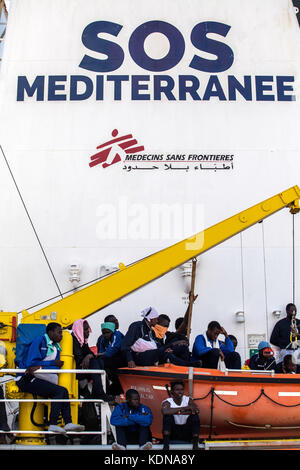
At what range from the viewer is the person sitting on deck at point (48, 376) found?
7.84 m

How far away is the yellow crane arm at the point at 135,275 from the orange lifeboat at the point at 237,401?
4.22ft

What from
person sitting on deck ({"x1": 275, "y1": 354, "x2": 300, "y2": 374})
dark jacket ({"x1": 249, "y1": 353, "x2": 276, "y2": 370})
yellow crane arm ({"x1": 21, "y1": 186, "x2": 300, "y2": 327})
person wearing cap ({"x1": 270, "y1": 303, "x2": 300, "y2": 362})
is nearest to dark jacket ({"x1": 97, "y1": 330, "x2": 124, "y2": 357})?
yellow crane arm ({"x1": 21, "y1": 186, "x2": 300, "y2": 327})

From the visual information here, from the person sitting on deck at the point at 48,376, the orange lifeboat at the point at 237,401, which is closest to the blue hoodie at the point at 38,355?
the person sitting on deck at the point at 48,376

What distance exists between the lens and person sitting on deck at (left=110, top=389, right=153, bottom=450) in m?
7.60

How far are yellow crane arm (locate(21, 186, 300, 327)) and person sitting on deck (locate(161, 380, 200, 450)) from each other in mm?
1769

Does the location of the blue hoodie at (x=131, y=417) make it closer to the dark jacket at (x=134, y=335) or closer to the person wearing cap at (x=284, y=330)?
the dark jacket at (x=134, y=335)

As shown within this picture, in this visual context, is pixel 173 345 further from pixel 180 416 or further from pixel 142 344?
pixel 180 416

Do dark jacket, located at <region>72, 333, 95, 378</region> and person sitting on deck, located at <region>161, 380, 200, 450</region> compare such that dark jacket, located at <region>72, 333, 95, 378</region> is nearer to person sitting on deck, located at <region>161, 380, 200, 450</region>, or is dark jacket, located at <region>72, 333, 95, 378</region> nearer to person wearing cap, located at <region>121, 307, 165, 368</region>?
person wearing cap, located at <region>121, 307, 165, 368</region>

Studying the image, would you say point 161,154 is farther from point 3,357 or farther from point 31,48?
point 3,357

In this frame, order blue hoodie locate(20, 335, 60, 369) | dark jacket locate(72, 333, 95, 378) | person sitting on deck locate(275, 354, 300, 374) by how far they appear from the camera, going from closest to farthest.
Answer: blue hoodie locate(20, 335, 60, 369) < dark jacket locate(72, 333, 95, 378) < person sitting on deck locate(275, 354, 300, 374)

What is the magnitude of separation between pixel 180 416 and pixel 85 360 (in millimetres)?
1458

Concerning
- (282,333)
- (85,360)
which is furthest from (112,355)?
(282,333)

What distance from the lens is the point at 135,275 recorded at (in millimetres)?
9141

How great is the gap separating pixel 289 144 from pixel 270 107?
0.92 metres
